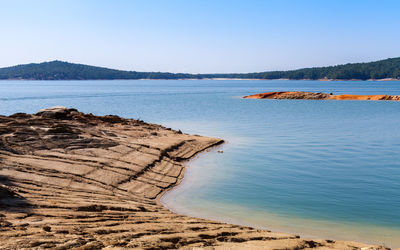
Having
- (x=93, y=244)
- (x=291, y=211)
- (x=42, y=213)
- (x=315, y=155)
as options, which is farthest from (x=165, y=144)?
(x=93, y=244)

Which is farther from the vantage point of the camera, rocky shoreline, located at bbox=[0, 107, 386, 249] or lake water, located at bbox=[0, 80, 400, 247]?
lake water, located at bbox=[0, 80, 400, 247]

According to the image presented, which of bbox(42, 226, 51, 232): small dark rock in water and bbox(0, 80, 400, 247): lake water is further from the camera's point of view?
bbox(0, 80, 400, 247): lake water

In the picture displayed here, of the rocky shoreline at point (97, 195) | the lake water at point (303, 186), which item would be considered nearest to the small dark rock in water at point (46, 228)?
the rocky shoreline at point (97, 195)

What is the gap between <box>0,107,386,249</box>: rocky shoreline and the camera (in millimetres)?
7645

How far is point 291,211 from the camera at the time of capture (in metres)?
12.5

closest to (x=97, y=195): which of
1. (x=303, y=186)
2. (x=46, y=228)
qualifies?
(x=46, y=228)

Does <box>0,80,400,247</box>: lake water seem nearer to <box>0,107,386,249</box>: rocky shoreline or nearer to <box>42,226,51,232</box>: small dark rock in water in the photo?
<box>0,107,386,249</box>: rocky shoreline

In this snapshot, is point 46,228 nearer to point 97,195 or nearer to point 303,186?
point 97,195

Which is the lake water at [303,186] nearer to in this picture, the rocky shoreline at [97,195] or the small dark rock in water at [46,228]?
the rocky shoreline at [97,195]

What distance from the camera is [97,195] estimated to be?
12.0 meters

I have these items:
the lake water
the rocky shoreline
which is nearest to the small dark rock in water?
the rocky shoreline

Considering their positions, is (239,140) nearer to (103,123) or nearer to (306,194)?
(103,123)

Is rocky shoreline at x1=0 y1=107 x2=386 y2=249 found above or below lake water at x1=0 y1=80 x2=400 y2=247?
above

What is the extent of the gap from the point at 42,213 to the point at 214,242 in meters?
4.34
